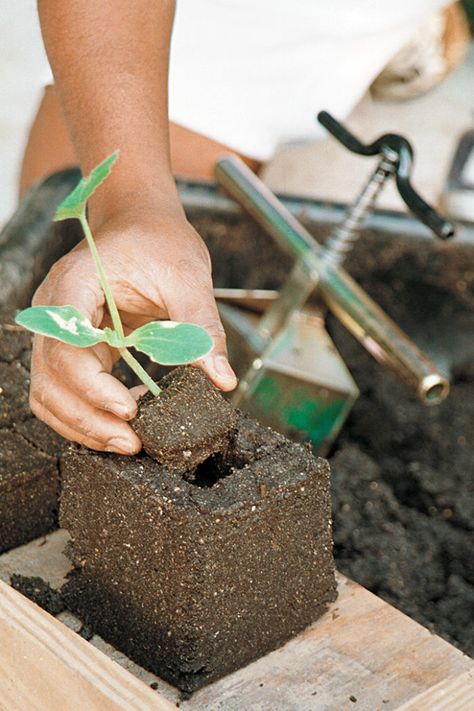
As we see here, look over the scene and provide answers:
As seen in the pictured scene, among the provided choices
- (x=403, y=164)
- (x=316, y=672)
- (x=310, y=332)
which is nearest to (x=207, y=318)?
(x=316, y=672)

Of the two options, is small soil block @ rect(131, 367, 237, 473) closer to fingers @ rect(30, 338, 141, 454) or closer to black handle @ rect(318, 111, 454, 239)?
fingers @ rect(30, 338, 141, 454)

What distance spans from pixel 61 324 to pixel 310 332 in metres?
0.95

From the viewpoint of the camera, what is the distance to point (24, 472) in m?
1.07

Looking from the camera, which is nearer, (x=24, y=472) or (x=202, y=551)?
(x=202, y=551)

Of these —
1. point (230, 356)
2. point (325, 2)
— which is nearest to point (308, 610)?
point (230, 356)

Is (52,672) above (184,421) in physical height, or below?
below

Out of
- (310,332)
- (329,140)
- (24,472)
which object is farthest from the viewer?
(329,140)

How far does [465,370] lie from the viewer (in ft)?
6.75

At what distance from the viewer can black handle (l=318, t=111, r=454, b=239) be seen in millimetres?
1437

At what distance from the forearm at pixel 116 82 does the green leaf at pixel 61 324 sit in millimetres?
373

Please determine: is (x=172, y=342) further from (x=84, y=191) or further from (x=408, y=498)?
(x=408, y=498)

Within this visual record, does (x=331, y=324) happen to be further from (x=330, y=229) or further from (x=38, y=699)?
(x=38, y=699)

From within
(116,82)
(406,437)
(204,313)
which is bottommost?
(406,437)

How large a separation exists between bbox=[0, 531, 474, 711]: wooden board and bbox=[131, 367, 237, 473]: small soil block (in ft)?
0.61
